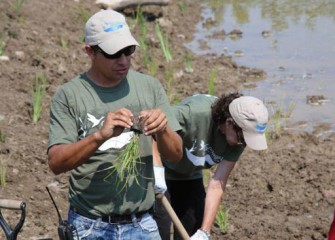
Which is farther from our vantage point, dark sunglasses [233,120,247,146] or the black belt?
dark sunglasses [233,120,247,146]

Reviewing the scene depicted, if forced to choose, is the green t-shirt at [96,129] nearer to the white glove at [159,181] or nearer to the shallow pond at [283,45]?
the white glove at [159,181]

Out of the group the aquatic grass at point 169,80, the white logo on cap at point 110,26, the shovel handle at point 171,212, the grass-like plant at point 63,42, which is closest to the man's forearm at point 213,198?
the shovel handle at point 171,212

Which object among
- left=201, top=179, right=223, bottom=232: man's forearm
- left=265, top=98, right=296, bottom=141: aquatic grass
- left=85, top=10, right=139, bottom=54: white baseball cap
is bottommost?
left=265, top=98, right=296, bottom=141: aquatic grass

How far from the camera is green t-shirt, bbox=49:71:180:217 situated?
3.13m

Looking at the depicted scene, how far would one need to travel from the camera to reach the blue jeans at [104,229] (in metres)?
3.22

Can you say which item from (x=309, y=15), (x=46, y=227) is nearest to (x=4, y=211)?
(x=46, y=227)

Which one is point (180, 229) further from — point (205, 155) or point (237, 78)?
point (237, 78)

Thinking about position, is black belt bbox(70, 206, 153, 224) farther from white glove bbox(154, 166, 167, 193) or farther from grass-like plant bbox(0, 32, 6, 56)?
grass-like plant bbox(0, 32, 6, 56)

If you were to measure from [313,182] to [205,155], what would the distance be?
2.33 metres

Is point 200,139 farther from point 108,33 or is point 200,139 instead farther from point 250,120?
point 108,33

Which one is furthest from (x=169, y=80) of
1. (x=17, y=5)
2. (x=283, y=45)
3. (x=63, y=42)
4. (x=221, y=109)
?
(x=221, y=109)

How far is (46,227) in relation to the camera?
5137 mm

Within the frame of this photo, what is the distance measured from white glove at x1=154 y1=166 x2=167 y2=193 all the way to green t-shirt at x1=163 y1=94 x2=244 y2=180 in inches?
13.5

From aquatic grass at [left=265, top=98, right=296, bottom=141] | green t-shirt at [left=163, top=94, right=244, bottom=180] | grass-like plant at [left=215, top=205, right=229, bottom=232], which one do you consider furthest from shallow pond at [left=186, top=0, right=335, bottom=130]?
green t-shirt at [left=163, top=94, right=244, bottom=180]
